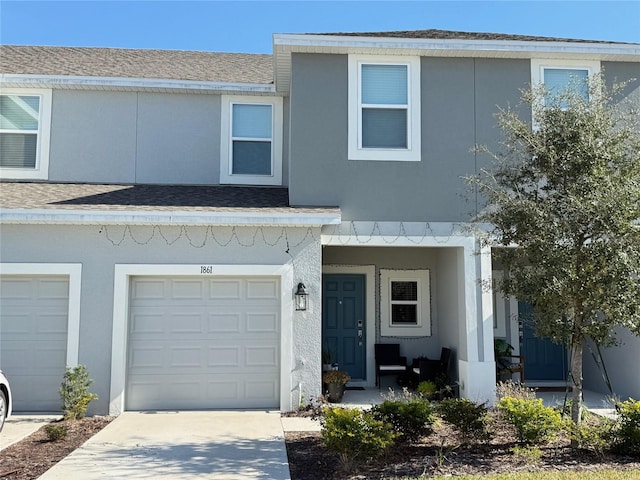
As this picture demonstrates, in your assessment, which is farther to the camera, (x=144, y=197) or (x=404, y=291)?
(x=404, y=291)

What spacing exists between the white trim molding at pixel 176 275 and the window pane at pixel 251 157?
3012 mm

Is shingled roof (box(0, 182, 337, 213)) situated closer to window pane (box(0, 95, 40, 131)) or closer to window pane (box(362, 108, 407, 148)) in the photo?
window pane (box(0, 95, 40, 131))

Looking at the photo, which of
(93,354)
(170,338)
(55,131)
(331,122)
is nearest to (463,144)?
(331,122)

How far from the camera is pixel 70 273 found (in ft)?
31.9

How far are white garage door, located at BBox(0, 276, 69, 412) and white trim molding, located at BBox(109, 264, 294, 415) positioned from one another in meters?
0.97

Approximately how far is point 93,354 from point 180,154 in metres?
4.55

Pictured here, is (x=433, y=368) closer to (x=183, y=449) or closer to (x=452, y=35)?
(x=183, y=449)

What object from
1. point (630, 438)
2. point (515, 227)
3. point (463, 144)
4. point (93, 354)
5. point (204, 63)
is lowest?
point (630, 438)

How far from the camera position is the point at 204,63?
13867 mm

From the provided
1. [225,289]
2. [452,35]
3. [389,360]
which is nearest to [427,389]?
[389,360]

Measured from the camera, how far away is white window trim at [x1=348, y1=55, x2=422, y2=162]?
34.4 ft

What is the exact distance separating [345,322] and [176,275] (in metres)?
4.17

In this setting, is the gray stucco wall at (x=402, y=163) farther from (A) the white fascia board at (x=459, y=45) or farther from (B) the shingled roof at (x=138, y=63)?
(B) the shingled roof at (x=138, y=63)

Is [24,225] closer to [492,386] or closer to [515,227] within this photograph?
[515,227]
